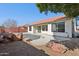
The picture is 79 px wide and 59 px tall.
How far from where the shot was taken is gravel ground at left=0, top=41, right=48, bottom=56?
8.34 m

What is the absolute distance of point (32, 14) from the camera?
888 cm

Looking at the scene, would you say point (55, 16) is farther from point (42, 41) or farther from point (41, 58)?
point (41, 58)

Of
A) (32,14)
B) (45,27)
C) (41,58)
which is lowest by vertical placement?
(41,58)

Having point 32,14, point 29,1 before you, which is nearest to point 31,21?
point 32,14

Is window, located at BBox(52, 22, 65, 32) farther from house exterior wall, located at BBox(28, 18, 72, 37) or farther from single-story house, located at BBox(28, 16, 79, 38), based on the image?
house exterior wall, located at BBox(28, 18, 72, 37)

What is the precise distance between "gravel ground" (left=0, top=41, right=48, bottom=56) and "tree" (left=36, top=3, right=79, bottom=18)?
189 cm

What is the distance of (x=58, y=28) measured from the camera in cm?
1058

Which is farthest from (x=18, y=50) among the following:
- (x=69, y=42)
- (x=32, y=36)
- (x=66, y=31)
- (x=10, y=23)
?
(x=66, y=31)

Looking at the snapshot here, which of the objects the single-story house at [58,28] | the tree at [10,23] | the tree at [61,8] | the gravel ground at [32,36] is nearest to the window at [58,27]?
the single-story house at [58,28]

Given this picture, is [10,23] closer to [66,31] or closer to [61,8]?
[61,8]

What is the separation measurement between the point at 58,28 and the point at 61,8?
2.62m

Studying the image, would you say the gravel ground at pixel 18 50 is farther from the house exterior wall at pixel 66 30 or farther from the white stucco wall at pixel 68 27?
the white stucco wall at pixel 68 27

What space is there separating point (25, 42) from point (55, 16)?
2.04 meters

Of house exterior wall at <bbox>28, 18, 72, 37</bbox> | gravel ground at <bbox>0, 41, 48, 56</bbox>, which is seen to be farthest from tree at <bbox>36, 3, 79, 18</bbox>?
gravel ground at <bbox>0, 41, 48, 56</bbox>
